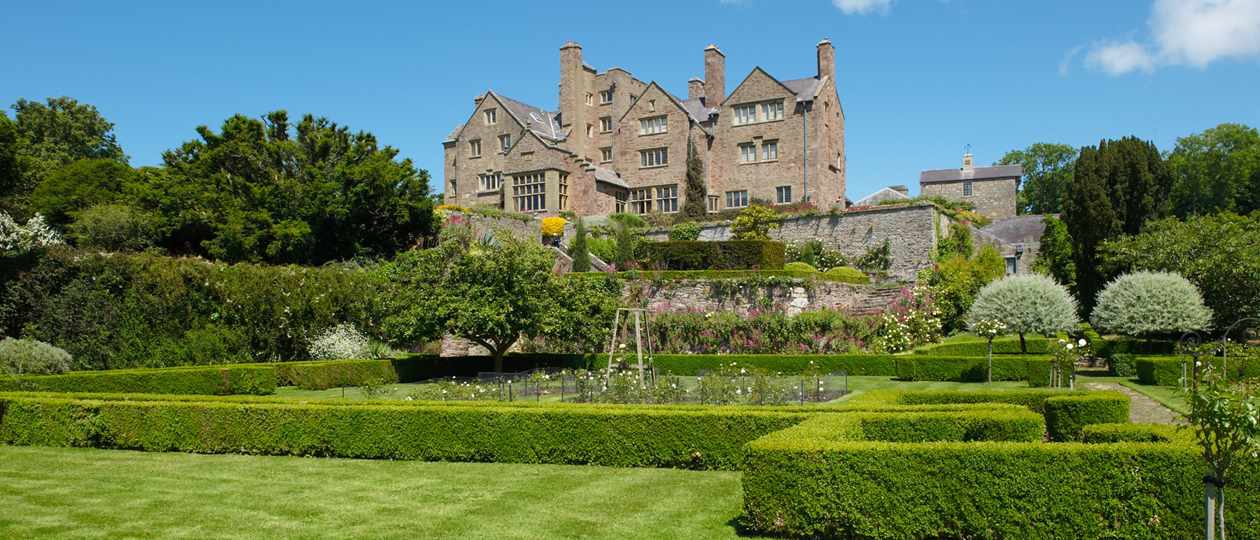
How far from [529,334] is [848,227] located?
60.2 feet

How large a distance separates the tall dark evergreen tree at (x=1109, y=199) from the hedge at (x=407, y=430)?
25.6m

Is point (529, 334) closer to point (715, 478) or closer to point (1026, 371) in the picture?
point (1026, 371)

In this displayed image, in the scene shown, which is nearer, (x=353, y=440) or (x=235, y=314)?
(x=353, y=440)

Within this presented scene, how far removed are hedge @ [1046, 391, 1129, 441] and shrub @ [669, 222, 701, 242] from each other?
1106 inches

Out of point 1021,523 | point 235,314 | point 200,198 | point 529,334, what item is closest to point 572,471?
point 1021,523

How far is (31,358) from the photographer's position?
20.3 m

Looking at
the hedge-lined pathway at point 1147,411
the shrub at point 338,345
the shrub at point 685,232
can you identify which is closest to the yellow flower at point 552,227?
the shrub at point 685,232

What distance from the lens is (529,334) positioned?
25.9m

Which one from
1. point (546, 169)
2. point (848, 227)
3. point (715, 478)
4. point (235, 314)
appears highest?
point (546, 169)

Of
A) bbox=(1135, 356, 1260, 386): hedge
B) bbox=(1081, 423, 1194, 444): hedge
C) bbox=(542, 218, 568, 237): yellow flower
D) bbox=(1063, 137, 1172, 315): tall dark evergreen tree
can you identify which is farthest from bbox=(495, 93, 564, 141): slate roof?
bbox=(1081, 423, 1194, 444): hedge

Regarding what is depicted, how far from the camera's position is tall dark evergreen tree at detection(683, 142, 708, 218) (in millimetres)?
45281

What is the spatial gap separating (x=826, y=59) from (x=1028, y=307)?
24.6 metres

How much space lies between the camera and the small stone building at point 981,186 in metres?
57.6

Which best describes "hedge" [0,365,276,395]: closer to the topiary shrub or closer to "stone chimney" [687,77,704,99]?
the topiary shrub
